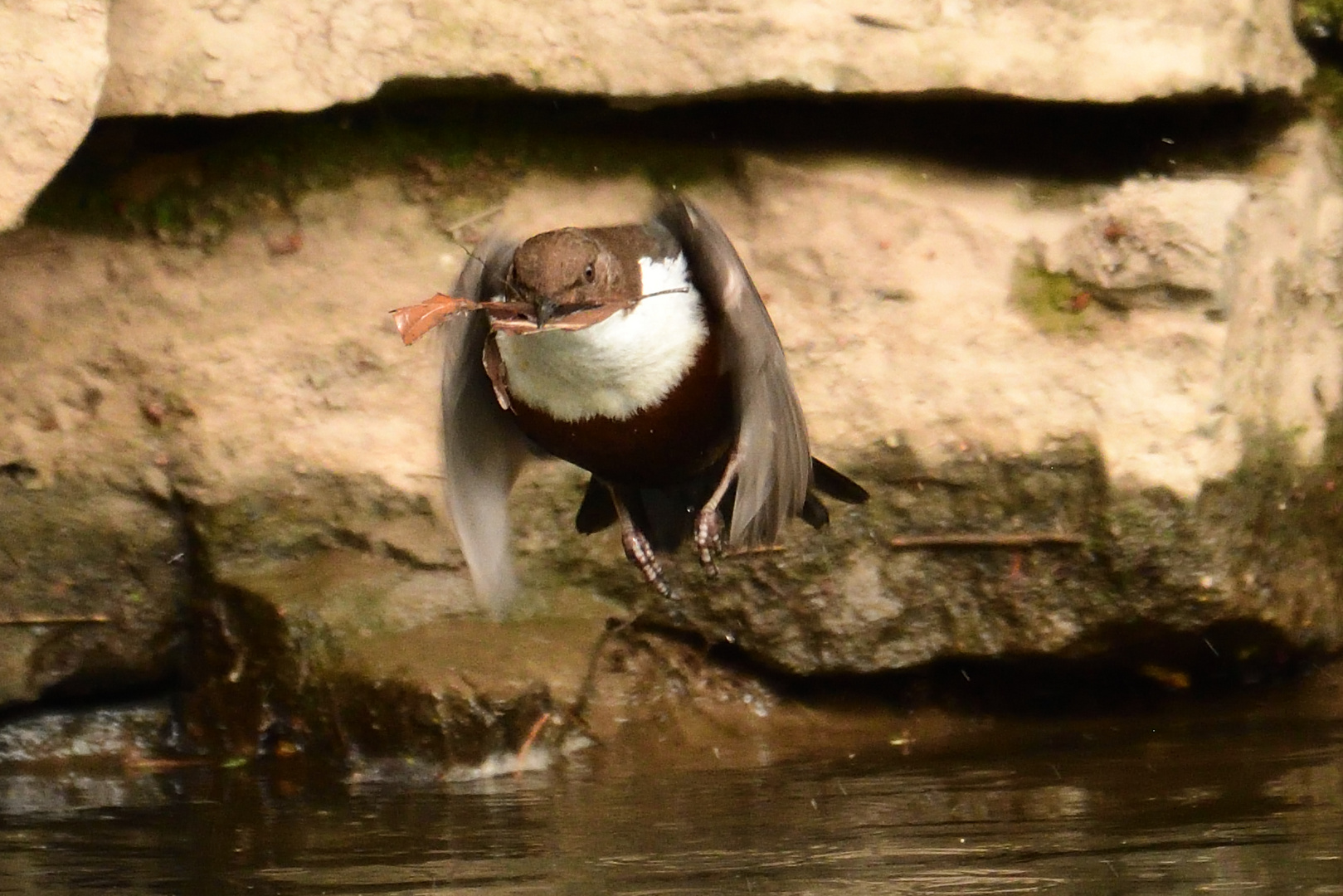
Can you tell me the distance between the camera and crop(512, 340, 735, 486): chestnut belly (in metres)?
4.23

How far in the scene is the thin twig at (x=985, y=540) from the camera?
5086mm

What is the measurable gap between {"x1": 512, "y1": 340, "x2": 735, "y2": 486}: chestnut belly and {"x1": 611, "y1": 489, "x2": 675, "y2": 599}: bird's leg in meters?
0.18

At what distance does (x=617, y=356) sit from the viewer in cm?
413

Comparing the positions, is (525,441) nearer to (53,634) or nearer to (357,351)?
(357,351)

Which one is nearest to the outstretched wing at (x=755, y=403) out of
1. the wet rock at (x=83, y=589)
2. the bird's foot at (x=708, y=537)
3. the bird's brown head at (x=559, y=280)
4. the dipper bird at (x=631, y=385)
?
the dipper bird at (x=631, y=385)

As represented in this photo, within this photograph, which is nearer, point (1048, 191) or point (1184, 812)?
point (1184, 812)

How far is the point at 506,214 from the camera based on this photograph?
5457 mm

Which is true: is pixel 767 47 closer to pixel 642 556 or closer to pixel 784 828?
pixel 642 556

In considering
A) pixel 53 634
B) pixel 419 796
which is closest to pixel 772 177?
pixel 419 796

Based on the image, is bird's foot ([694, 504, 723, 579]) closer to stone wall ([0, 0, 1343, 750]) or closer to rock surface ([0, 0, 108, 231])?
stone wall ([0, 0, 1343, 750])

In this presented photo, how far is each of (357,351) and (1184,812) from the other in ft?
9.17

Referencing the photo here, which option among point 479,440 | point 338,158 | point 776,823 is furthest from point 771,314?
point 776,823

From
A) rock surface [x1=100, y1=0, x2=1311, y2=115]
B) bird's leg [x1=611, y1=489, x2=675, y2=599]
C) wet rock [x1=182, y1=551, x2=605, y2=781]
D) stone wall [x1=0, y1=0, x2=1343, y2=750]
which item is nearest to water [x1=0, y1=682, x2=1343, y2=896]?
wet rock [x1=182, y1=551, x2=605, y2=781]

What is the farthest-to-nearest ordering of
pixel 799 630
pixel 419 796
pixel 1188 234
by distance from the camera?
pixel 799 630, pixel 1188 234, pixel 419 796
